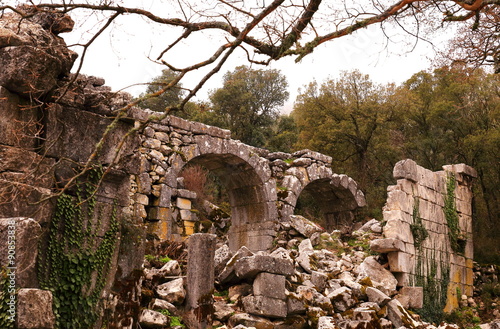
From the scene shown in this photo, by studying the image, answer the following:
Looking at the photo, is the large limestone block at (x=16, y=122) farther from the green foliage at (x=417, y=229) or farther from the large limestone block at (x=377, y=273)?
the green foliage at (x=417, y=229)

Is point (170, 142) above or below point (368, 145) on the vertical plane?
below

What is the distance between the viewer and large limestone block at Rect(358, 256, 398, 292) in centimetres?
1167

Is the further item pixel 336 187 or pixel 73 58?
pixel 336 187

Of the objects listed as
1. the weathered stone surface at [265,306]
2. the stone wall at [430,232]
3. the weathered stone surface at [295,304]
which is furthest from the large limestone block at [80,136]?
the stone wall at [430,232]

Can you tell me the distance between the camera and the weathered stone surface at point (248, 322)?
8.05 metres

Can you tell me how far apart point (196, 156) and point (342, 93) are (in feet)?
40.8

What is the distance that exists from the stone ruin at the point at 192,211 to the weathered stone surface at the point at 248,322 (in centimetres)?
2

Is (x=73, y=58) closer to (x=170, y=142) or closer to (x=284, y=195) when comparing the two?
(x=170, y=142)

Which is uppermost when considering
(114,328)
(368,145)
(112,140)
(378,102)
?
(378,102)

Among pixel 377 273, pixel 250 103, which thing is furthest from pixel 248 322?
pixel 250 103

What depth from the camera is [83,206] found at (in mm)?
6797

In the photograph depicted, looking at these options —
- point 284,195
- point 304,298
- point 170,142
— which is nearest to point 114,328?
point 304,298

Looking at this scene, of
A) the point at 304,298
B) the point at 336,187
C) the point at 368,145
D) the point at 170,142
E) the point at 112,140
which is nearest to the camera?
the point at 112,140

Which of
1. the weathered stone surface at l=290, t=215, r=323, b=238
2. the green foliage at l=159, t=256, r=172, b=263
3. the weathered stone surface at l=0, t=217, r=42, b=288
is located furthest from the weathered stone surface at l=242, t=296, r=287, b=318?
the weathered stone surface at l=290, t=215, r=323, b=238
